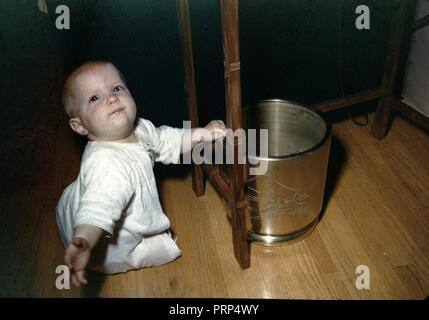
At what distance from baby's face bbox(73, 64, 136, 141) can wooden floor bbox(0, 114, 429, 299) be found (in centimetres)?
31

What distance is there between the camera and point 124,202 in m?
0.78

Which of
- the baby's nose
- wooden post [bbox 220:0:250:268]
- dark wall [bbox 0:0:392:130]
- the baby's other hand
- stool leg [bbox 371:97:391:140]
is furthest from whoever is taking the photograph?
stool leg [bbox 371:97:391:140]

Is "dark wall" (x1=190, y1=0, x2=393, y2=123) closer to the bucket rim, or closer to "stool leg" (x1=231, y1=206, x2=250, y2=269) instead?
the bucket rim

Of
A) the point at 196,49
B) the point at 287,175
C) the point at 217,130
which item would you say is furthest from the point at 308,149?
the point at 196,49

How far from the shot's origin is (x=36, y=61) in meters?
1.12

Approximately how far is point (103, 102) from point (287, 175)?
0.35 m

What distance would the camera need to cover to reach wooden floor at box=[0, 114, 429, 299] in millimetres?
881

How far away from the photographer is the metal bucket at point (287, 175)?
0.84 m

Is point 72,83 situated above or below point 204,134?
above

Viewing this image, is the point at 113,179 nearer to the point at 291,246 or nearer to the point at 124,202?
the point at 124,202

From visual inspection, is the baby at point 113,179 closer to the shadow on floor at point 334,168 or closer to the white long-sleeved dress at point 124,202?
the white long-sleeved dress at point 124,202

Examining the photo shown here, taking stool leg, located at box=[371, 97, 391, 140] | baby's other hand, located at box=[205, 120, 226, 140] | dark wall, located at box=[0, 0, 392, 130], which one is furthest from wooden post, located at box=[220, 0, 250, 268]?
A: stool leg, located at box=[371, 97, 391, 140]

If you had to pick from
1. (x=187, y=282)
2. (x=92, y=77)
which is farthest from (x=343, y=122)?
(x=92, y=77)
